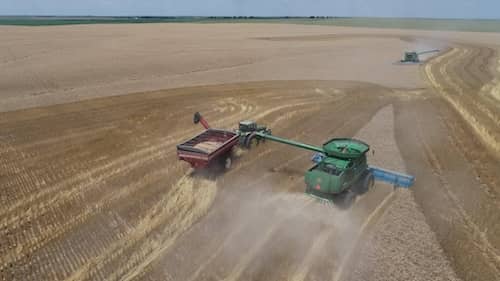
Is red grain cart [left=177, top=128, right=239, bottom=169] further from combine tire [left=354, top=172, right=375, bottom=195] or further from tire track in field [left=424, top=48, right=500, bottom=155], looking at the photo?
tire track in field [left=424, top=48, right=500, bottom=155]

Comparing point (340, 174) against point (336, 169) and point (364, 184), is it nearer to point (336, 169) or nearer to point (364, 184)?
point (336, 169)

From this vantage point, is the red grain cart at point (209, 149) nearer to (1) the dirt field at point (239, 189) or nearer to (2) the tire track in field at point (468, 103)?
(1) the dirt field at point (239, 189)

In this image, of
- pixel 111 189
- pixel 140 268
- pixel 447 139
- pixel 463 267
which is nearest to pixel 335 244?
pixel 463 267

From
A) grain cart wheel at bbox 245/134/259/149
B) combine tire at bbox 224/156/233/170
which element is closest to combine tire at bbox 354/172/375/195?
combine tire at bbox 224/156/233/170

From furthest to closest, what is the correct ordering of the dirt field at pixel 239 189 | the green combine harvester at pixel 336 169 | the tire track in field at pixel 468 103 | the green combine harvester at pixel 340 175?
1. the tire track in field at pixel 468 103
2. the green combine harvester at pixel 336 169
3. the green combine harvester at pixel 340 175
4. the dirt field at pixel 239 189

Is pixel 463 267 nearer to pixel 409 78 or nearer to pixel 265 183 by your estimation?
pixel 265 183

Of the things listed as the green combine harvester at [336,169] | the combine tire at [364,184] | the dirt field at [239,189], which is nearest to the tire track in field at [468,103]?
the dirt field at [239,189]

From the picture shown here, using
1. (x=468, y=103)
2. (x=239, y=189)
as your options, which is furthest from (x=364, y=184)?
(x=468, y=103)
